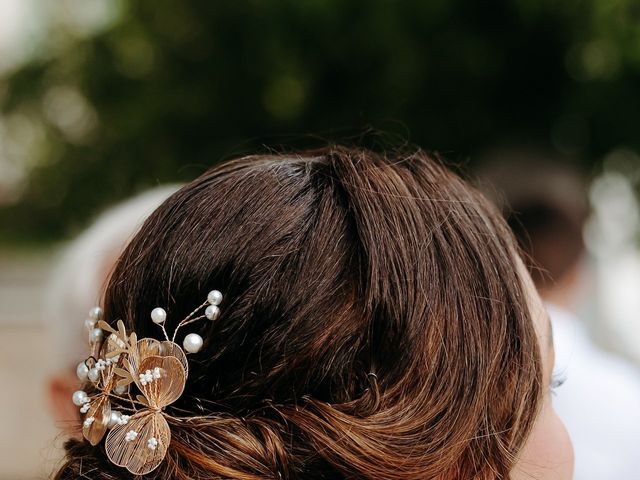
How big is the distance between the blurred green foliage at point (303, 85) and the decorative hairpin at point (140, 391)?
6.02 feet

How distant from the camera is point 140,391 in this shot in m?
0.83

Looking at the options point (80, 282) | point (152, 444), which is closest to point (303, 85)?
point (80, 282)

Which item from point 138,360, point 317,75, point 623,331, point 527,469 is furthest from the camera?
point 623,331

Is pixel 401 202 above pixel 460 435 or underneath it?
above

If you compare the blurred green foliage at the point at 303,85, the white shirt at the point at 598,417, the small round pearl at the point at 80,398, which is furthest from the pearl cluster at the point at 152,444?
the blurred green foliage at the point at 303,85

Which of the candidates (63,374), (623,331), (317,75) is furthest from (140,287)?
(623,331)

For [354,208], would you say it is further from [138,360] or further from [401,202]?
[138,360]

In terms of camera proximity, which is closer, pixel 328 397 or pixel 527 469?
pixel 328 397

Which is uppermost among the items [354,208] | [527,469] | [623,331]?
[354,208]

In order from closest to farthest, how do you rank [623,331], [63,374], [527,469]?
[527,469] < [63,374] < [623,331]

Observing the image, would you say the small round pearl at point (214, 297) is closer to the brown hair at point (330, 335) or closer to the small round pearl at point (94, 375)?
the brown hair at point (330, 335)

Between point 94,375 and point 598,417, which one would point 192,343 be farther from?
point 598,417

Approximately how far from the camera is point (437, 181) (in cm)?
99

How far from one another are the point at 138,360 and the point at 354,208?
0.29 metres
